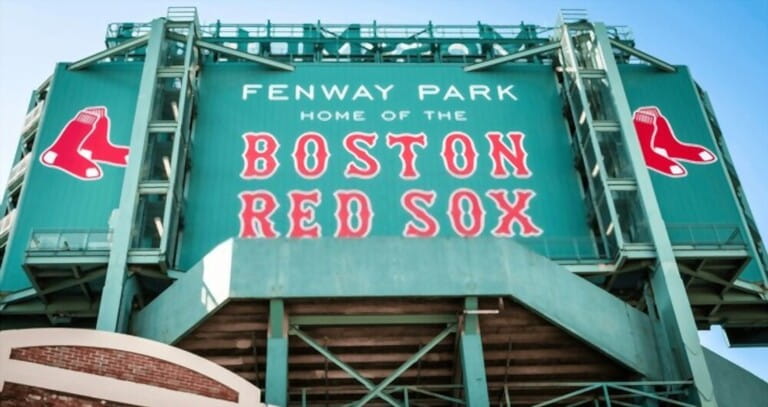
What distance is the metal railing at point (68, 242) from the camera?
92.3 feet

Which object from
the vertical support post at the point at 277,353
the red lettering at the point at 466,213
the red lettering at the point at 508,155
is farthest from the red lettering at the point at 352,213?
the vertical support post at the point at 277,353

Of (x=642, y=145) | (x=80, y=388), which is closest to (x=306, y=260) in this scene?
(x=80, y=388)

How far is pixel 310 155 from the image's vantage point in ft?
110

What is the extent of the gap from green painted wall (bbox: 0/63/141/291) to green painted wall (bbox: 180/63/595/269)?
277 centimetres

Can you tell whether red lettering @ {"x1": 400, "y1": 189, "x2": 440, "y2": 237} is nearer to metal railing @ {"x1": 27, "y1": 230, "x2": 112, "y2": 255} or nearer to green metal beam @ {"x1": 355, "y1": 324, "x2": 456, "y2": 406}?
green metal beam @ {"x1": 355, "y1": 324, "x2": 456, "y2": 406}

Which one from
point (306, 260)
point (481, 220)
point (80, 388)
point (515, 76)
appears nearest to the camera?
point (80, 388)

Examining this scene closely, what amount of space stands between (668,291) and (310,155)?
1357 centimetres

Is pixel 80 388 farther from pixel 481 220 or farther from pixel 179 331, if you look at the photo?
pixel 481 220

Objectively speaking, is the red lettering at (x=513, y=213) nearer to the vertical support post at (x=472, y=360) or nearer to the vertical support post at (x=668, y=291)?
the vertical support post at (x=668, y=291)

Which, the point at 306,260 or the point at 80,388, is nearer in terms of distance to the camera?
the point at 80,388

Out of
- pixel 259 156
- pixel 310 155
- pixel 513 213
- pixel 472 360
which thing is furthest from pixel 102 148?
pixel 472 360

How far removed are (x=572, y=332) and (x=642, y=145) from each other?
1312 centimetres

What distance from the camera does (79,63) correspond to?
3612cm

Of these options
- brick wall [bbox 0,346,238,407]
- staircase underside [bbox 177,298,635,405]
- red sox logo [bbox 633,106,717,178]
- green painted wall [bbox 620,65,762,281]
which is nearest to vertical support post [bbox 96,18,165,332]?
staircase underside [bbox 177,298,635,405]
